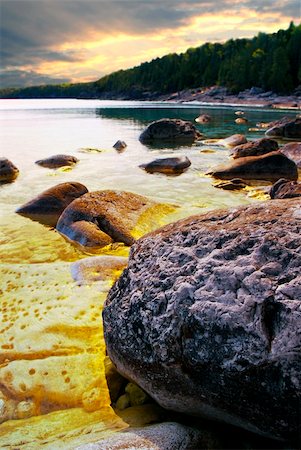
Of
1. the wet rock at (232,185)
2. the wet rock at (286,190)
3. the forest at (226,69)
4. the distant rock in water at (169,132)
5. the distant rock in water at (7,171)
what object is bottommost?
the wet rock at (232,185)

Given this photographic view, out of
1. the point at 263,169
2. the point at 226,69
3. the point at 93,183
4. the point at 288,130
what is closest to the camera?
the point at 93,183

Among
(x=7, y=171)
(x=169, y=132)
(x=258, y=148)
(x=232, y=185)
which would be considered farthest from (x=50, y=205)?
(x=169, y=132)

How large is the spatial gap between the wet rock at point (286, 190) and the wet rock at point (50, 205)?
202 inches

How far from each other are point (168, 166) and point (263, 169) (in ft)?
12.2

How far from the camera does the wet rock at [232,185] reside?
12062 mm

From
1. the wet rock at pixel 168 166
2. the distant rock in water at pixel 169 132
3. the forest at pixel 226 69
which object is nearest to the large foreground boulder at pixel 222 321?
the wet rock at pixel 168 166

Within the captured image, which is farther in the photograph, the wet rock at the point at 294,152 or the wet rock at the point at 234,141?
the wet rock at the point at 234,141

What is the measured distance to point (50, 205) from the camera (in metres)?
9.70

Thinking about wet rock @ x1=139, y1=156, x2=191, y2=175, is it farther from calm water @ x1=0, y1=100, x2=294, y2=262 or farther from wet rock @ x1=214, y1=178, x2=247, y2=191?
wet rock @ x1=214, y1=178, x2=247, y2=191

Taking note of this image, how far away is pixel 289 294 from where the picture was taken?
2801 millimetres

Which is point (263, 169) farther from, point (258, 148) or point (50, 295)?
point (50, 295)

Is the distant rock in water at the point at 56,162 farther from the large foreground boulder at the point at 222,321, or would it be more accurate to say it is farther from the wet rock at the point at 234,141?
the large foreground boulder at the point at 222,321

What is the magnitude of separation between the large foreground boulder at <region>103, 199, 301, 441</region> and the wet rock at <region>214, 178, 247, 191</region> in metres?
8.36

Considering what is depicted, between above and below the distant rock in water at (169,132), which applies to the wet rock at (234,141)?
below
